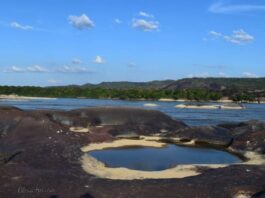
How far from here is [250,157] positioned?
22.5m

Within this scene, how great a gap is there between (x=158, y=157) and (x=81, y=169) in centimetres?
583

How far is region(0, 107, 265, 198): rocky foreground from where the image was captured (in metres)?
12.9

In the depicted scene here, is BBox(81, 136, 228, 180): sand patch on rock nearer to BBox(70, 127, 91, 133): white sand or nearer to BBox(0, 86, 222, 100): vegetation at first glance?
BBox(70, 127, 91, 133): white sand

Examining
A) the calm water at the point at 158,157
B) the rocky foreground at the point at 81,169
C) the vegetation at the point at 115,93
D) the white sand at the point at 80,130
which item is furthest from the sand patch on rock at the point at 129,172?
the vegetation at the point at 115,93

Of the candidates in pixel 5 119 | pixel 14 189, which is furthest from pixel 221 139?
pixel 14 189

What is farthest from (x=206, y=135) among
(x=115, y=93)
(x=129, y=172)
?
(x=115, y=93)

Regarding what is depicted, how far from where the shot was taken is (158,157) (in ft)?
68.4

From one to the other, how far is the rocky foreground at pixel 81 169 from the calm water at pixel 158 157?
4.41ft

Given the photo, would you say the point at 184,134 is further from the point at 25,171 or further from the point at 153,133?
the point at 25,171

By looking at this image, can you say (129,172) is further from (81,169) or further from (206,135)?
(206,135)

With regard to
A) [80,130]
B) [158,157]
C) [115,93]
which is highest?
[115,93]

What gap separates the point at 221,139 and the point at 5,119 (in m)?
10.8

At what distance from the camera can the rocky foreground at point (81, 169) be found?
1290 centimetres

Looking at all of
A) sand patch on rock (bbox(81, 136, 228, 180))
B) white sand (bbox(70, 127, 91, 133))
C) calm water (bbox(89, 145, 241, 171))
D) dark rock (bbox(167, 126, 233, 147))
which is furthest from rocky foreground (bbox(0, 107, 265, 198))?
calm water (bbox(89, 145, 241, 171))
